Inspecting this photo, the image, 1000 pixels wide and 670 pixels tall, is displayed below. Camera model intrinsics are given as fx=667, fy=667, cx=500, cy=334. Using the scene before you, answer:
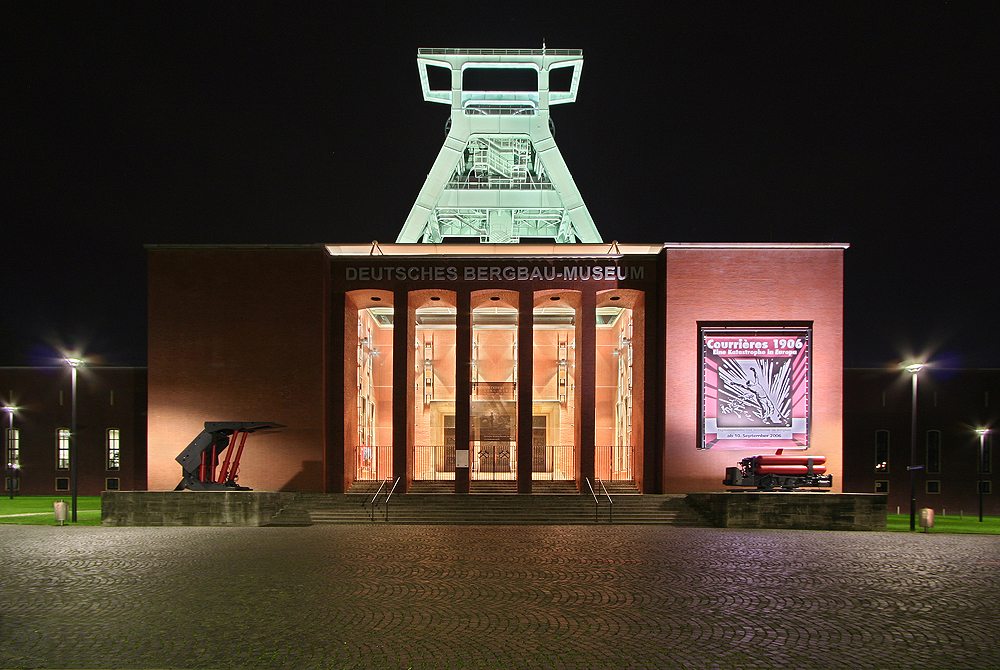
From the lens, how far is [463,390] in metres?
21.2

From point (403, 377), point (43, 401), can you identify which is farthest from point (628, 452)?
point (43, 401)

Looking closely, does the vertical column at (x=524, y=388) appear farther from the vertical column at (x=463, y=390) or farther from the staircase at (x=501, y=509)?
the vertical column at (x=463, y=390)

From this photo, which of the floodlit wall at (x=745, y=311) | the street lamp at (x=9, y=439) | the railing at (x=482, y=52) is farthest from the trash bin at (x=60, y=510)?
the railing at (x=482, y=52)

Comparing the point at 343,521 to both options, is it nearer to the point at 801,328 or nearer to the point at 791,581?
the point at 791,581

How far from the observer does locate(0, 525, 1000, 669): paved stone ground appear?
7211 mm

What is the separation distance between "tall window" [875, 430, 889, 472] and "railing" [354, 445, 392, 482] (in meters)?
21.1

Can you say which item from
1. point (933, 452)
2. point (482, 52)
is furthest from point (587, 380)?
point (933, 452)


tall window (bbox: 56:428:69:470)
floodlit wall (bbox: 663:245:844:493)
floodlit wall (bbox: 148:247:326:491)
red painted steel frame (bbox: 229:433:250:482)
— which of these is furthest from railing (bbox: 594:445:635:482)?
tall window (bbox: 56:428:69:470)

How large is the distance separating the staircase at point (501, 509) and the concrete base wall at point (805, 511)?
44.7 inches

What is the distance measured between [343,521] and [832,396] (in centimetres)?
1492

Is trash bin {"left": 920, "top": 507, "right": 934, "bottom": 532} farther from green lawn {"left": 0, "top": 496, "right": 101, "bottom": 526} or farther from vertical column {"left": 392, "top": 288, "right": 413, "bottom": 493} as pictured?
green lawn {"left": 0, "top": 496, "right": 101, "bottom": 526}

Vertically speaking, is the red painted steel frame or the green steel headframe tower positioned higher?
the green steel headframe tower

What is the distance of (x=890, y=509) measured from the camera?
92.0 ft

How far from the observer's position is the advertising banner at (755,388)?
66.3 ft
